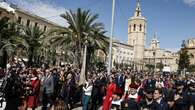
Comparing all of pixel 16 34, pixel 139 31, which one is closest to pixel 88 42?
pixel 16 34

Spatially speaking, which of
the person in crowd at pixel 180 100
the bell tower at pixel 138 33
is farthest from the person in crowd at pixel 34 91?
the bell tower at pixel 138 33

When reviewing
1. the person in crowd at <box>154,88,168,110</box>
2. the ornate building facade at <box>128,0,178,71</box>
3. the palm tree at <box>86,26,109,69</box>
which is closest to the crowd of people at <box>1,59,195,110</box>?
the person in crowd at <box>154,88,168,110</box>

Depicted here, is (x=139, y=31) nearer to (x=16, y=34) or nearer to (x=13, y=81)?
(x=16, y=34)

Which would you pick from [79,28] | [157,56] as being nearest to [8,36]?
[79,28]

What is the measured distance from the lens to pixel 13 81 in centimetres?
902

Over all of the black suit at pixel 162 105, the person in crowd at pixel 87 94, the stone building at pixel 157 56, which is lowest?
the person in crowd at pixel 87 94

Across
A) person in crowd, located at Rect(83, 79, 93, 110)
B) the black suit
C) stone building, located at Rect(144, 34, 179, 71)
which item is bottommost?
person in crowd, located at Rect(83, 79, 93, 110)

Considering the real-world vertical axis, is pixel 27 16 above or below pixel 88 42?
above

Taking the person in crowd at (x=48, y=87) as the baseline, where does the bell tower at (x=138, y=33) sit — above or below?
above

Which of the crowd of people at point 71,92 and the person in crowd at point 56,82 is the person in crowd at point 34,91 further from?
the person in crowd at point 56,82

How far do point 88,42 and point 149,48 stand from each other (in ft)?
425

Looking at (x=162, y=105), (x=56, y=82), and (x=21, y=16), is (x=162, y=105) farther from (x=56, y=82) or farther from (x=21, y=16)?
(x=21, y=16)

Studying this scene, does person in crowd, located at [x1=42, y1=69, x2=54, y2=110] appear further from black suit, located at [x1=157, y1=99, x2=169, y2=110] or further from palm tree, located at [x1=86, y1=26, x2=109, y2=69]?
palm tree, located at [x1=86, y1=26, x2=109, y2=69]

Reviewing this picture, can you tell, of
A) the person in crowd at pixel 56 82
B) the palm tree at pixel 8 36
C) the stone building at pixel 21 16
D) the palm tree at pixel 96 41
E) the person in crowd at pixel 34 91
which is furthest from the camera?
the stone building at pixel 21 16
